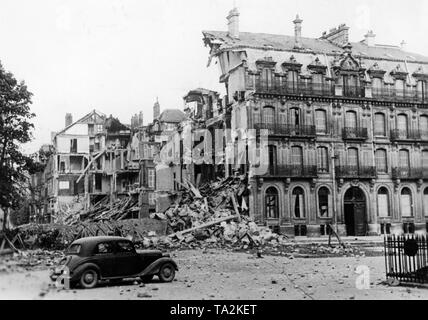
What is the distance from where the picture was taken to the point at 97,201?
60.2 meters

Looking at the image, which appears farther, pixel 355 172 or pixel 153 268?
pixel 355 172

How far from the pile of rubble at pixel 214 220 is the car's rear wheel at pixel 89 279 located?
15.4 meters

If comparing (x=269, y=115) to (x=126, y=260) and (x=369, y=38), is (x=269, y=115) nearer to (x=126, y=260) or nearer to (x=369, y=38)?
(x=369, y=38)

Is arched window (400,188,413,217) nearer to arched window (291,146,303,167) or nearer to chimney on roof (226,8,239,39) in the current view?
arched window (291,146,303,167)

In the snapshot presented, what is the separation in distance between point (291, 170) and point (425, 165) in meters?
12.8

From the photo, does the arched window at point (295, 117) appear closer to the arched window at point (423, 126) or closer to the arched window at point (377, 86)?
the arched window at point (377, 86)

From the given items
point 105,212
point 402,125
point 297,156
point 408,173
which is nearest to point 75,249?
point 105,212

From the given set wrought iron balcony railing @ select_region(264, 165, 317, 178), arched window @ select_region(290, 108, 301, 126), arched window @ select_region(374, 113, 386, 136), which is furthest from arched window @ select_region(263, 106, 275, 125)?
arched window @ select_region(374, 113, 386, 136)

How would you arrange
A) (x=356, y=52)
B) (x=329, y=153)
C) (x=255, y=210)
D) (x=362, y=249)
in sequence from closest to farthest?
(x=362, y=249)
(x=255, y=210)
(x=329, y=153)
(x=356, y=52)

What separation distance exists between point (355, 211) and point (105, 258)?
35.9 meters

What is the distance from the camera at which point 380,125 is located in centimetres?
4959

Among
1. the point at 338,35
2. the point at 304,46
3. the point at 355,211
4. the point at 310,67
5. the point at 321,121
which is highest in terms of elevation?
the point at 338,35
